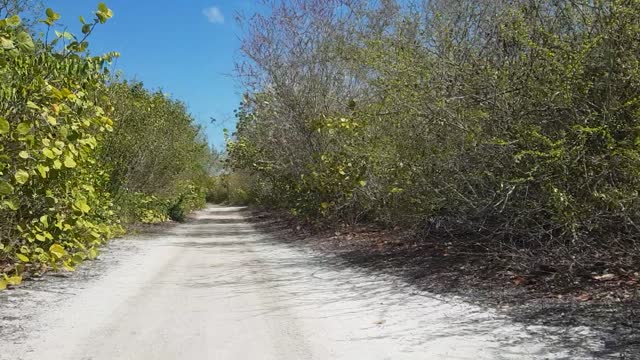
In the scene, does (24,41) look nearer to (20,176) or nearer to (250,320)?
(20,176)

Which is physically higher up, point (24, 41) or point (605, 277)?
point (24, 41)

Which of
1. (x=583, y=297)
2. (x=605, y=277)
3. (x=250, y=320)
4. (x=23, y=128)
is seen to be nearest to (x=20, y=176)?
(x=23, y=128)

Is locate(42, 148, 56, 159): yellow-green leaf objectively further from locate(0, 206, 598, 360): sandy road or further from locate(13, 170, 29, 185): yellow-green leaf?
locate(0, 206, 598, 360): sandy road

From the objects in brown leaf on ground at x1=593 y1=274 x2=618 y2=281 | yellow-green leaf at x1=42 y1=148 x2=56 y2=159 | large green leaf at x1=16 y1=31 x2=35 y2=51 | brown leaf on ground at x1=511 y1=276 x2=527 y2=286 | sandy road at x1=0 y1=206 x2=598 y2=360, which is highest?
large green leaf at x1=16 y1=31 x2=35 y2=51

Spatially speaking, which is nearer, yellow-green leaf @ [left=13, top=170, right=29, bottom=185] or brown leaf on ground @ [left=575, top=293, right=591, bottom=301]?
yellow-green leaf @ [left=13, top=170, right=29, bottom=185]

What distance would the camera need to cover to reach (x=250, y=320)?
6.30m

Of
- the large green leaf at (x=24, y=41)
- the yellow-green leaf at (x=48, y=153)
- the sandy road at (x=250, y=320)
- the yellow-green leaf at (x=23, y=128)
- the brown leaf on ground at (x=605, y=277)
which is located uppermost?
the large green leaf at (x=24, y=41)

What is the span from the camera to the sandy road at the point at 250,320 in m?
5.11

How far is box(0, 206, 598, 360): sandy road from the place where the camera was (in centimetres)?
511

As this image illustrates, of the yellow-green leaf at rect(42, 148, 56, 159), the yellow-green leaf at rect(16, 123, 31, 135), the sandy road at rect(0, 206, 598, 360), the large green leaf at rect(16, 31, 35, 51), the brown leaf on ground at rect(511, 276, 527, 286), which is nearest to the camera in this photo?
the sandy road at rect(0, 206, 598, 360)

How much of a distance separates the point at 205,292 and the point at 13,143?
3044 millimetres

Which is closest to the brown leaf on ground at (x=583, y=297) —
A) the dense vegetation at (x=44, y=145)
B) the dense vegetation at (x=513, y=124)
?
the dense vegetation at (x=513, y=124)

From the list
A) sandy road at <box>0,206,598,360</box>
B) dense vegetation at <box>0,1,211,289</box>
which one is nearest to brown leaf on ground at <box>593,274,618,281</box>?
sandy road at <box>0,206,598,360</box>

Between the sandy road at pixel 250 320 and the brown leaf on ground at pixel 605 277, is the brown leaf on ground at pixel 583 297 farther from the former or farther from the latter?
the sandy road at pixel 250 320
